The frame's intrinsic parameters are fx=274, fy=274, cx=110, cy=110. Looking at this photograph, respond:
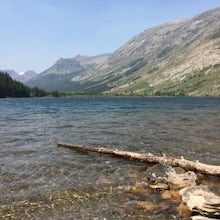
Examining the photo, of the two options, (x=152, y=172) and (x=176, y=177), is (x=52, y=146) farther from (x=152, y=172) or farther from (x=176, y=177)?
(x=176, y=177)

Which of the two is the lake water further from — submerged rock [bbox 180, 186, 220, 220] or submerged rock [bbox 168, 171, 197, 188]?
submerged rock [bbox 168, 171, 197, 188]

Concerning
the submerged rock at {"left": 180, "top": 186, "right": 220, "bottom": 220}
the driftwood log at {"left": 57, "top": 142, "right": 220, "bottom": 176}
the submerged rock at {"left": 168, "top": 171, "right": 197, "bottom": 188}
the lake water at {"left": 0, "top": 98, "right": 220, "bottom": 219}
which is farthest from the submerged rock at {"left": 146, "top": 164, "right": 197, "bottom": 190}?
the submerged rock at {"left": 180, "top": 186, "right": 220, "bottom": 220}

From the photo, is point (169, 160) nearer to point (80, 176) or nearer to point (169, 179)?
point (169, 179)

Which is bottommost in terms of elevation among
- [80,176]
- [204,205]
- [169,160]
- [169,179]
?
[80,176]

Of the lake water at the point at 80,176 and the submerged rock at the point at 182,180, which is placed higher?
the submerged rock at the point at 182,180

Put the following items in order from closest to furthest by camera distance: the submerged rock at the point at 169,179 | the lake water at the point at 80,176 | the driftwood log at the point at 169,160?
1. the lake water at the point at 80,176
2. the submerged rock at the point at 169,179
3. the driftwood log at the point at 169,160

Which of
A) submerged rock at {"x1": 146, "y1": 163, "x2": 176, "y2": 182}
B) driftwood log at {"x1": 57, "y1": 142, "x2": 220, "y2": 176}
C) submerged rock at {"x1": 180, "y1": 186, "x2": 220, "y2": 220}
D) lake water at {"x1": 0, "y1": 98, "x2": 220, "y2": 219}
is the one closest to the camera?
submerged rock at {"x1": 180, "y1": 186, "x2": 220, "y2": 220}

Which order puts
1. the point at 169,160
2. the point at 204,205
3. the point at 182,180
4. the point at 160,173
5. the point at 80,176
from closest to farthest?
1. the point at 204,205
2. the point at 182,180
3. the point at 160,173
4. the point at 80,176
5. the point at 169,160

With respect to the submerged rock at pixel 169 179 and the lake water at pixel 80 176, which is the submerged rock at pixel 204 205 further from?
the submerged rock at pixel 169 179

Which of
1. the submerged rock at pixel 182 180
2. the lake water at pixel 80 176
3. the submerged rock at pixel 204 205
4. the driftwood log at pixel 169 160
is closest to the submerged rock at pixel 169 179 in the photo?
the submerged rock at pixel 182 180

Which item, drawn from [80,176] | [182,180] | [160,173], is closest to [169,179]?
[182,180]

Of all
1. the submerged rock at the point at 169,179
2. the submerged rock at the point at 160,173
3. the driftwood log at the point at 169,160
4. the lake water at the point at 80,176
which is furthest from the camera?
the driftwood log at the point at 169,160

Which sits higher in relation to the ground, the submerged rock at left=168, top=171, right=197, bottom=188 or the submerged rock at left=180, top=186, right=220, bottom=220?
the submerged rock at left=180, top=186, right=220, bottom=220

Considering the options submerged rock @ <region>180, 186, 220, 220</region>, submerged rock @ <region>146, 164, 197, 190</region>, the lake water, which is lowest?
the lake water
